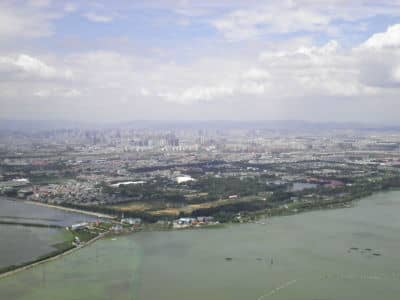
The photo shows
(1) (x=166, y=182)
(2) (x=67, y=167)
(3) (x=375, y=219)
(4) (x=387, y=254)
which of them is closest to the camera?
(4) (x=387, y=254)

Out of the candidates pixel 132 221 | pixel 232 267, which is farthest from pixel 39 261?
pixel 132 221

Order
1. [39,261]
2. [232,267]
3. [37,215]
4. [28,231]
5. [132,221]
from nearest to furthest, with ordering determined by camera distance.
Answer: [232,267]
[39,261]
[28,231]
[132,221]
[37,215]

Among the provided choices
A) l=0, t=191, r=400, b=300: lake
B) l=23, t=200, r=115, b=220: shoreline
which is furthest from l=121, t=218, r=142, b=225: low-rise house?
l=0, t=191, r=400, b=300: lake

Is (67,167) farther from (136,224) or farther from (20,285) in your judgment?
(20,285)

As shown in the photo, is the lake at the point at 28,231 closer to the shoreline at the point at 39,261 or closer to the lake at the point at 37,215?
the lake at the point at 37,215

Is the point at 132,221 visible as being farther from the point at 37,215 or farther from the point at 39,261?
the point at 39,261

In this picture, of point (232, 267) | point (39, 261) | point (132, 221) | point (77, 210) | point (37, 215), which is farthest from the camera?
point (77, 210)

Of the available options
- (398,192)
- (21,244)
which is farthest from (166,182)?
(21,244)

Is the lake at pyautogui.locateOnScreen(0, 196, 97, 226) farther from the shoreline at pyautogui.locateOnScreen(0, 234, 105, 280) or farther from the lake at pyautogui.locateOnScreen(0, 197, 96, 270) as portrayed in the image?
the shoreline at pyautogui.locateOnScreen(0, 234, 105, 280)
